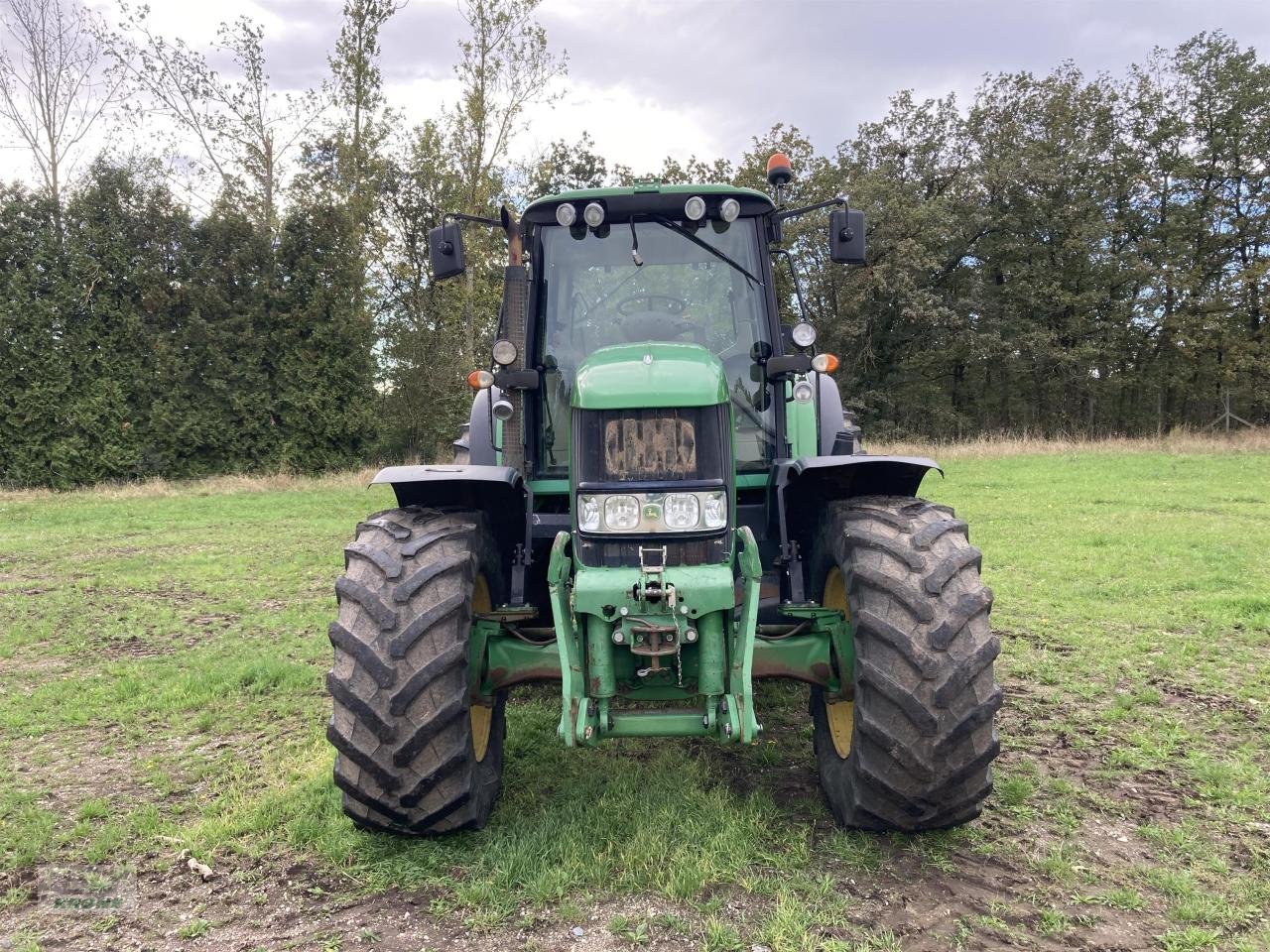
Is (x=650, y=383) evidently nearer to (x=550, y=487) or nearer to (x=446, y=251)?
(x=550, y=487)

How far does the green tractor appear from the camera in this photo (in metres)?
2.81

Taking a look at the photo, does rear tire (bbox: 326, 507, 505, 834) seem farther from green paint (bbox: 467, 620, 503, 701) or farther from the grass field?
the grass field

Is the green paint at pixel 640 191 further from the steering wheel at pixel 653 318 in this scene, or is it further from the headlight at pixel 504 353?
the headlight at pixel 504 353

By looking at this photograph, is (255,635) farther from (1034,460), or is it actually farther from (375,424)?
(1034,460)

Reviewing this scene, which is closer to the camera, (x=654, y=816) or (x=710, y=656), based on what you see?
(x=710, y=656)

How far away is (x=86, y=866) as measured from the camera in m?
3.10

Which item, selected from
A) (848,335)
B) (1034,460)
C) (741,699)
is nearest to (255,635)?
(741,699)

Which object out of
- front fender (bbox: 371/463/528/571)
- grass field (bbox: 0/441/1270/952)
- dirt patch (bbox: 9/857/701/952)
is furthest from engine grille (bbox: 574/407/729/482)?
dirt patch (bbox: 9/857/701/952)

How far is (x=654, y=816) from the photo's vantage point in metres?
3.15

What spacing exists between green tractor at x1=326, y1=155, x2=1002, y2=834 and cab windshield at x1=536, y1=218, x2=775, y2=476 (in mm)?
29

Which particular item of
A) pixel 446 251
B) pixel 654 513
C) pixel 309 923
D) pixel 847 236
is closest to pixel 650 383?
pixel 654 513

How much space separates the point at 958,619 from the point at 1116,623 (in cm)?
393

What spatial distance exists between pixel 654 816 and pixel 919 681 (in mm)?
1153

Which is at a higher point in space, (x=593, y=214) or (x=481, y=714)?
(x=593, y=214)
